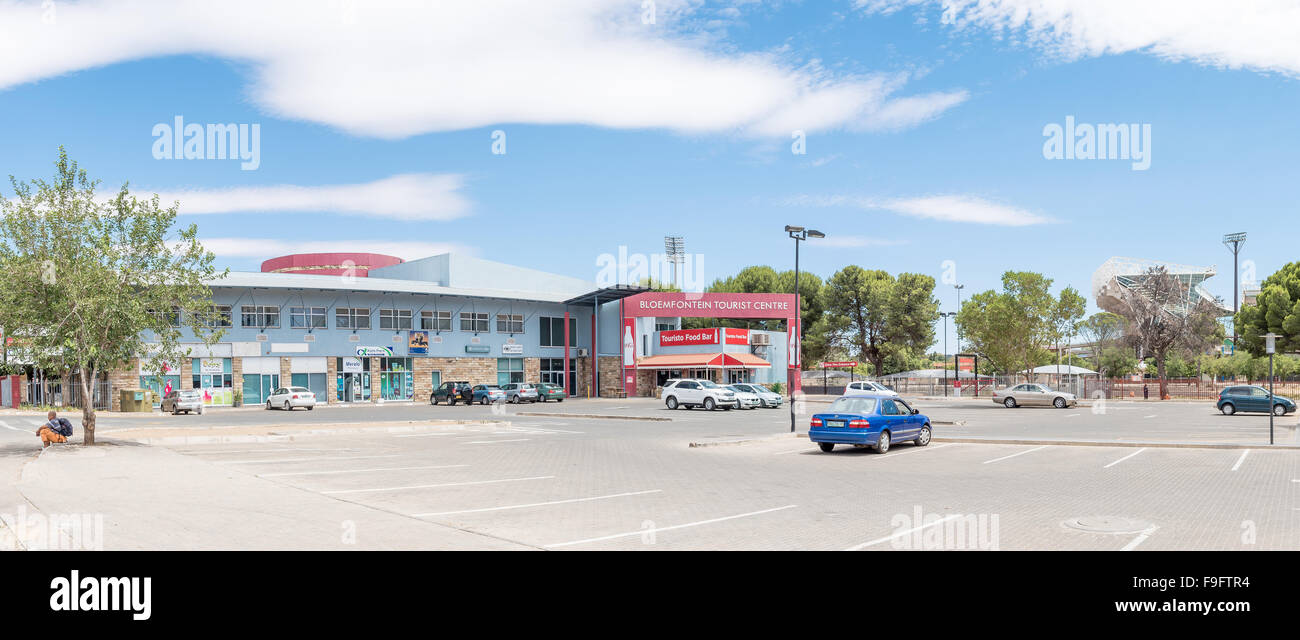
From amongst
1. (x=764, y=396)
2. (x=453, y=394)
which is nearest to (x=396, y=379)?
(x=453, y=394)

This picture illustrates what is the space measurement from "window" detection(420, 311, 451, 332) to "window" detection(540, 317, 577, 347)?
8422 mm

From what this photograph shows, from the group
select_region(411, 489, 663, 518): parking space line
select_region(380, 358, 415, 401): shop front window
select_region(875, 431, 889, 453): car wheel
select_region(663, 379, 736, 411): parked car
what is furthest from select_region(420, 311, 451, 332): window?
select_region(411, 489, 663, 518): parking space line

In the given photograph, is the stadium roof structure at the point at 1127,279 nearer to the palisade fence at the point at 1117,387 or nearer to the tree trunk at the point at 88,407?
the palisade fence at the point at 1117,387

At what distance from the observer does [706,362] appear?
64.5 metres

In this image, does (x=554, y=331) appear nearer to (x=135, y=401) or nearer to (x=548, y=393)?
(x=548, y=393)

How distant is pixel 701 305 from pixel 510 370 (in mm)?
16458

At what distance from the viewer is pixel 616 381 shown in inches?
Result: 2785

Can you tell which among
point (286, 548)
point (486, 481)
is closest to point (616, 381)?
point (486, 481)

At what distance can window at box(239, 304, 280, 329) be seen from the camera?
180 ft

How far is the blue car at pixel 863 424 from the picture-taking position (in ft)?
63.8

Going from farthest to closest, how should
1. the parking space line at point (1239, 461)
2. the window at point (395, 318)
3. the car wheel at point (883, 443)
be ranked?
the window at point (395, 318) → the car wheel at point (883, 443) → the parking space line at point (1239, 461)

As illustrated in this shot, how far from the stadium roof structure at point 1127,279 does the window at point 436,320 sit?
6110 cm

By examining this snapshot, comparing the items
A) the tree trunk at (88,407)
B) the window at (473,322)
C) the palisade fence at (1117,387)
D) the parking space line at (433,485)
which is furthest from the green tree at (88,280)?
the palisade fence at (1117,387)

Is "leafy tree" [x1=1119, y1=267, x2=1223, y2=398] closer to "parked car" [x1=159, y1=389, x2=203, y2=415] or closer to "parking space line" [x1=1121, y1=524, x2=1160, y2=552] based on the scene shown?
"parking space line" [x1=1121, y1=524, x2=1160, y2=552]
